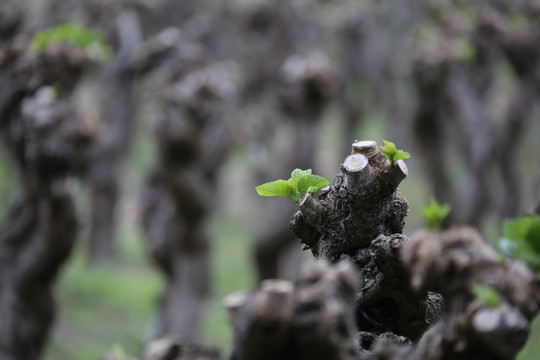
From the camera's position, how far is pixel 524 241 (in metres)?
1.33

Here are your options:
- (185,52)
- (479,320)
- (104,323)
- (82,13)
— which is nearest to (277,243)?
(185,52)

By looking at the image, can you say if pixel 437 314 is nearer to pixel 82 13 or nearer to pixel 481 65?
pixel 481 65

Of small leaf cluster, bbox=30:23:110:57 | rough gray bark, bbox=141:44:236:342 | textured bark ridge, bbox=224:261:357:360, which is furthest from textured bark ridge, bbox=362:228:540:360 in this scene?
rough gray bark, bbox=141:44:236:342

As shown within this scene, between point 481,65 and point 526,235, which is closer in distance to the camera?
point 526,235

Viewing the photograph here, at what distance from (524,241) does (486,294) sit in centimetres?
20

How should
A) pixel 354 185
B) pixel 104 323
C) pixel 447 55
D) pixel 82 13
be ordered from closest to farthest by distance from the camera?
pixel 354 185, pixel 447 55, pixel 104 323, pixel 82 13

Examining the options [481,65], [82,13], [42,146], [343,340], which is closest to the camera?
[343,340]

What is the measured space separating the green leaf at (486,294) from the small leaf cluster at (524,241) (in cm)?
13

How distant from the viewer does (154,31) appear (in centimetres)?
1253

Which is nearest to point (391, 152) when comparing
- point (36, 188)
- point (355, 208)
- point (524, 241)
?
point (355, 208)

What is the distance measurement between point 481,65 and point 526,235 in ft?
21.7

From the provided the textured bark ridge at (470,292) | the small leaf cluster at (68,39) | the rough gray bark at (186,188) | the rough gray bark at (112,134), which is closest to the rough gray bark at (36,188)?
the small leaf cluster at (68,39)

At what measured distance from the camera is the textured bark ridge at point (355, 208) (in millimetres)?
1645

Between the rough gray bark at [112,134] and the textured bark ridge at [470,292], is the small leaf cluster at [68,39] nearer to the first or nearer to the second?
the textured bark ridge at [470,292]
